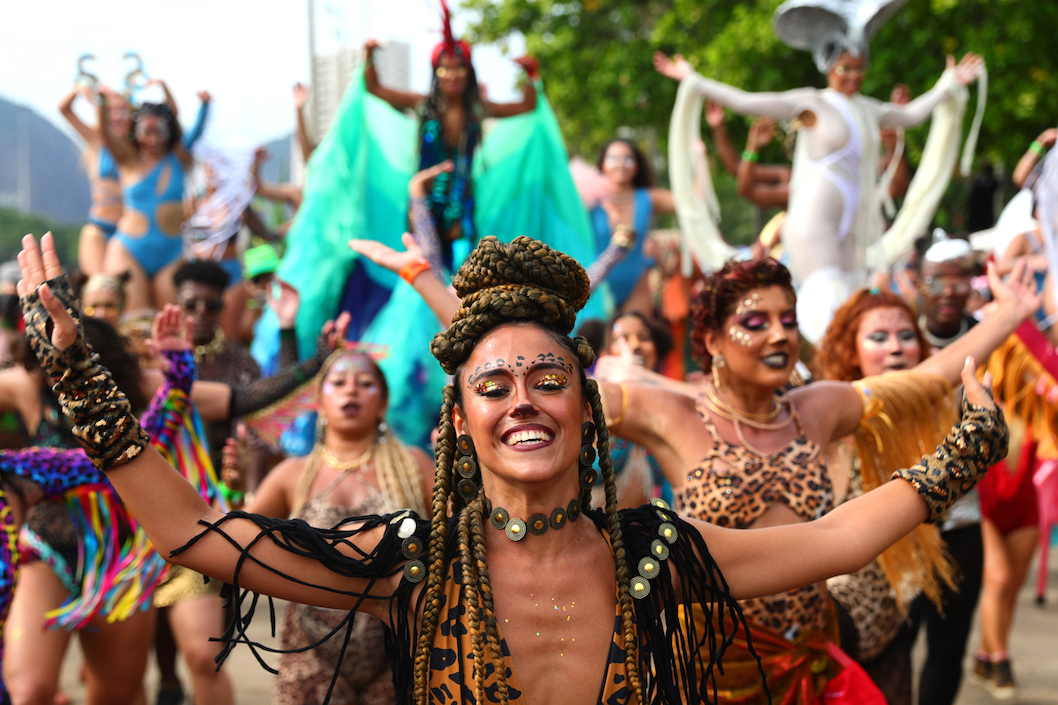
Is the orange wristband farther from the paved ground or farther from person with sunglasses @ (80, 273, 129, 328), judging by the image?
person with sunglasses @ (80, 273, 129, 328)

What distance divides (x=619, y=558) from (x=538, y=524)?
177 millimetres

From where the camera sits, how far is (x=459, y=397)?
6.98 feet

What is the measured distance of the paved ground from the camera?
4812mm

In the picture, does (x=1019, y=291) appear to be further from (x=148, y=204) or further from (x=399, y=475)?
(x=148, y=204)

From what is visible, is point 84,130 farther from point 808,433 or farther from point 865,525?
point 865,525

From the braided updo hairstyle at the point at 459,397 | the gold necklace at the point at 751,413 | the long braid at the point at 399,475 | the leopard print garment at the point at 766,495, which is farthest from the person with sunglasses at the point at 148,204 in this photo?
the braided updo hairstyle at the point at 459,397

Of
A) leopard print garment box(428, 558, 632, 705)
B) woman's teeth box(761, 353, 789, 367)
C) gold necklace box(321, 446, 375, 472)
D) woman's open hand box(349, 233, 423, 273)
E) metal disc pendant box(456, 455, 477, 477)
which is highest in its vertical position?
woman's open hand box(349, 233, 423, 273)

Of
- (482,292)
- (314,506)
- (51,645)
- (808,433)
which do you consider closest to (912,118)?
(808,433)

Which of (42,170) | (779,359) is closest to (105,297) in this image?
(779,359)

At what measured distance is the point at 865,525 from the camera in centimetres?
214

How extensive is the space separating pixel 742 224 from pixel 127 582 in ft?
92.0

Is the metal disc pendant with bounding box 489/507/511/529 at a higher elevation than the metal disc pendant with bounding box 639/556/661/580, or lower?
higher

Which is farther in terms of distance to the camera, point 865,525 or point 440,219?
point 440,219

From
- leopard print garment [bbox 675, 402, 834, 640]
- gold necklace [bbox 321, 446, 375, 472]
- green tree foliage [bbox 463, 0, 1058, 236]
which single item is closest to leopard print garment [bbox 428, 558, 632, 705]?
leopard print garment [bbox 675, 402, 834, 640]
